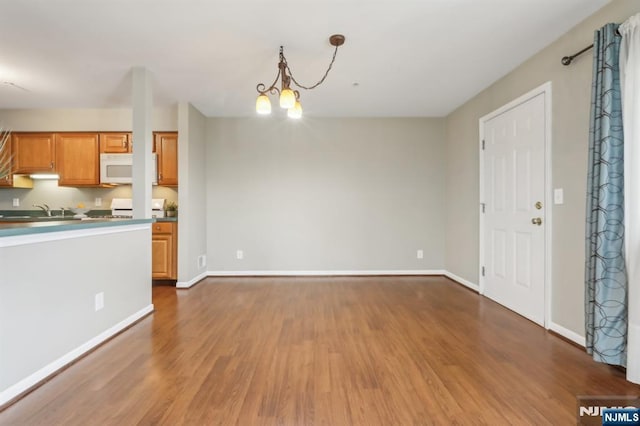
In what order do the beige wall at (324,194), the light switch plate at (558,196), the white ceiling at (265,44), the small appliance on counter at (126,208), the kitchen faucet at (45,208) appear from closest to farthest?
the white ceiling at (265,44), the light switch plate at (558,196), the small appliance on counter at (126,208), the kitchen faucet at (45,208), the beige wall at (324,194)

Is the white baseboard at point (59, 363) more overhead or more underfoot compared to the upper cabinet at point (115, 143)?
more underfoot

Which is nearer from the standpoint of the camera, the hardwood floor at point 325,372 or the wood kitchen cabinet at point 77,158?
the hardwood floor at point 325,372

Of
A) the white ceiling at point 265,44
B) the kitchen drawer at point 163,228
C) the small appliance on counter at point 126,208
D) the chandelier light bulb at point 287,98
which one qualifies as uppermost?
the white ceiling at point 265,44

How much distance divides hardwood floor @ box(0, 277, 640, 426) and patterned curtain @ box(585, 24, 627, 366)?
9.9 inches

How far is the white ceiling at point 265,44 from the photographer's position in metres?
2.18

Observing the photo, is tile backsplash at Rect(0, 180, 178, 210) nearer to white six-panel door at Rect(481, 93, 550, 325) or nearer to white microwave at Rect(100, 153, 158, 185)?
white microwave at Rect(100, 153, 158, 185)

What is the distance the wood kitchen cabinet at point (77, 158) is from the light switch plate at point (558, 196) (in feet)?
17.8

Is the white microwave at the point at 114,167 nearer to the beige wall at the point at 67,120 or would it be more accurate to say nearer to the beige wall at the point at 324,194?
the beige wall at the point at 67,120

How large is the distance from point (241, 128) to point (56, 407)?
12.7ft

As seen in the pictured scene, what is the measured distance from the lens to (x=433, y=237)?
474 cm

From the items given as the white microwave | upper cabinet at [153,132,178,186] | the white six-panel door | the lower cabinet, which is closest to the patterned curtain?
the white six-panel door

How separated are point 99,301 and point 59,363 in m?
0.50

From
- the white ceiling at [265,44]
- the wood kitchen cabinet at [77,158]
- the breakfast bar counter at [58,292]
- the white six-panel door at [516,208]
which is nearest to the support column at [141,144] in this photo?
the white ceiling at [265,44]

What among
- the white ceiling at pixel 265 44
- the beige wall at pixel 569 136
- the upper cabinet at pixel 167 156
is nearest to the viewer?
the white ceiling at pixel 265 44
